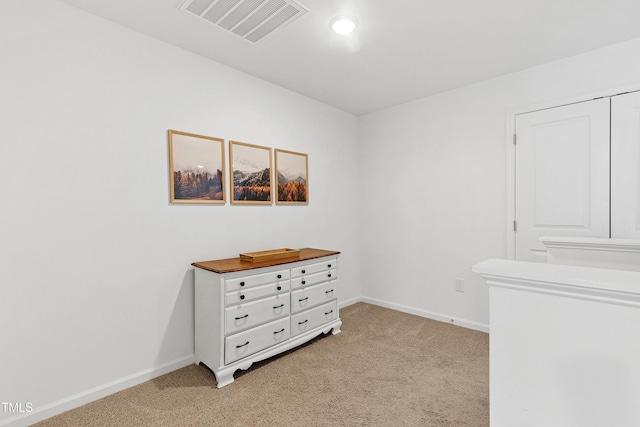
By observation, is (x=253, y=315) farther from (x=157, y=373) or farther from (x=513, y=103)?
(x=513, y=103)

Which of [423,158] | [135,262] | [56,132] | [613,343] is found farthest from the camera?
[423,158]

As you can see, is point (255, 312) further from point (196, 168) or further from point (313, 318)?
point (196, 168)

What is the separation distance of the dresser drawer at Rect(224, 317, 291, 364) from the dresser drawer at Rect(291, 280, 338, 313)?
0.52 feet

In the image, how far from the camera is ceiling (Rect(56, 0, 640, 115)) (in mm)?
1932

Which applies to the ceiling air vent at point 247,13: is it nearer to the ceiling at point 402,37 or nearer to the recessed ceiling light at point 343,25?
the ceiling at point 402,37

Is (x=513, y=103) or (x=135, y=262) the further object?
(x=513, y=103)

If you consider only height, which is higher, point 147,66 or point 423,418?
point 147,66

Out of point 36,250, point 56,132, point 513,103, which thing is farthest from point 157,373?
point 513,103

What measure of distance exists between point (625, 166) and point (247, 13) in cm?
299

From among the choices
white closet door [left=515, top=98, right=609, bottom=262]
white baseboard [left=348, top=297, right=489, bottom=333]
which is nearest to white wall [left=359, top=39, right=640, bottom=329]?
white baseboard [left=348, top=297, right=489, bottom=333]

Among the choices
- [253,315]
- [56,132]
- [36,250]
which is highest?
[56,132]

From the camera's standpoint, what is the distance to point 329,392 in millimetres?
2045

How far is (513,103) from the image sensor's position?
9.39ft

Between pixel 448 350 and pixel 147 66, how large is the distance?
3297 millimetres
